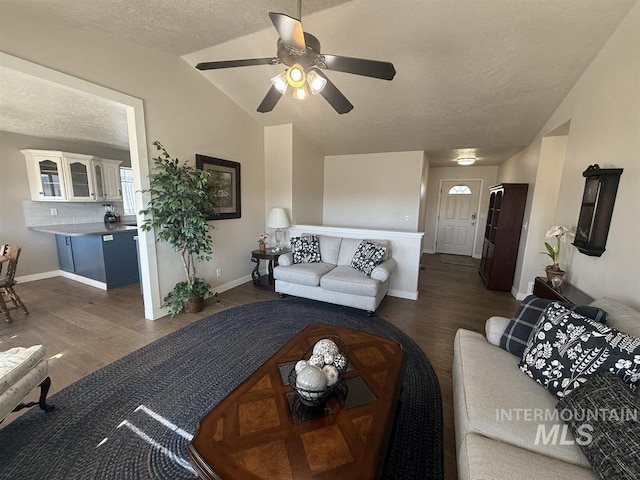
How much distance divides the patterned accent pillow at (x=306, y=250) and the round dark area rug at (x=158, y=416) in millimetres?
1279

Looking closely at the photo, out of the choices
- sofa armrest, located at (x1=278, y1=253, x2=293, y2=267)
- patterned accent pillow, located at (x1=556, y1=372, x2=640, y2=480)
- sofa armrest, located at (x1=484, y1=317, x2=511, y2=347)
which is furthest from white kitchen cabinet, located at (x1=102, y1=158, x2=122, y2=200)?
patterned accent pillow, located at (x1=556, y1=372, x2=640, y2=480)

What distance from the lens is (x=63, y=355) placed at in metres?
2.26

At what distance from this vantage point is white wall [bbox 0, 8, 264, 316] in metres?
2.08

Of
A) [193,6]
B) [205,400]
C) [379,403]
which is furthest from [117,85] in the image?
[379,403]

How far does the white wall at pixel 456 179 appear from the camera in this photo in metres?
6.46

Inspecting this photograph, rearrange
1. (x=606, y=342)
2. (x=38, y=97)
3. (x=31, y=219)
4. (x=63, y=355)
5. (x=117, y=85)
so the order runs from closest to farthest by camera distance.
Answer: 1. (x=606, y=342)
2. (x=63, y=355)
3. (x=117, y=85)
4. (x=38, y=97)
5. (x=31, y=219)

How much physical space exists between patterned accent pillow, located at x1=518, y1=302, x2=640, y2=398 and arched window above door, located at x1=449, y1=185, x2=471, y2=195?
5.90m

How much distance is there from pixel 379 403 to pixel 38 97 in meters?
4.40

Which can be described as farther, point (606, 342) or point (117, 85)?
point (117, 85)

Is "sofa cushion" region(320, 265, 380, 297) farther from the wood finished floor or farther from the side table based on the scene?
the side table

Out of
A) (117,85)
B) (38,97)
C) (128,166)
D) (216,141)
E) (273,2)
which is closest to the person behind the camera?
(273,2)

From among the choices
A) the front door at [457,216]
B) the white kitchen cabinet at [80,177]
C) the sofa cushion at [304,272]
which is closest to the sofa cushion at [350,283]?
the sofa cushion at [304,272]

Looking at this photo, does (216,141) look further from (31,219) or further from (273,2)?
(31,219)

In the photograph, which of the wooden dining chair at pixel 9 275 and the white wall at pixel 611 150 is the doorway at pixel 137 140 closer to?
the wooden dining chair at pixel 9 275
